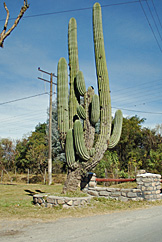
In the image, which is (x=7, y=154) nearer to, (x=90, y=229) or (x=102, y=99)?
(x=102, y=99)

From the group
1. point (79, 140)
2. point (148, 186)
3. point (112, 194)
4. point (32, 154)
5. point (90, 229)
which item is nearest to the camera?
point (90, 229)

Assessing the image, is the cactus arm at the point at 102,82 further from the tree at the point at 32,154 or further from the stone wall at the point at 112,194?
the tree at the point at 32,154

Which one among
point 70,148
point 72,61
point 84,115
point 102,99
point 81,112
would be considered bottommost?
point 70,148

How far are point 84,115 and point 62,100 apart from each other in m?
1.25

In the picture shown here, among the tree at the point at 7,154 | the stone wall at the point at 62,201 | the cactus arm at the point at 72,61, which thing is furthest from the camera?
the tree at the point at 7,154

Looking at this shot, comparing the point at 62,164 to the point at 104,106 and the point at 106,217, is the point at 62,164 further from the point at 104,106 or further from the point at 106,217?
the point at 106,217

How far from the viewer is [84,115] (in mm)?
9828

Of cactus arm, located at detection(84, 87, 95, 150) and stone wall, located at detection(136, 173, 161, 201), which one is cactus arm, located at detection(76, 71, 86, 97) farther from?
stone wall, located at detection(136, 173, 161, 201)

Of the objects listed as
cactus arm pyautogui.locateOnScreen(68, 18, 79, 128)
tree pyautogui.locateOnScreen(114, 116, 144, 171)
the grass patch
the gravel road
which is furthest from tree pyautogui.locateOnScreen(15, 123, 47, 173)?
the gravel road

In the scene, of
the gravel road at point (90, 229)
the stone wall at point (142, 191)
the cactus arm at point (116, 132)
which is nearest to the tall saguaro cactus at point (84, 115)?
the cactus arm at point (116, 132)

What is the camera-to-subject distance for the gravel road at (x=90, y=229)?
500cm

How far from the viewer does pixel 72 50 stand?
10914mm

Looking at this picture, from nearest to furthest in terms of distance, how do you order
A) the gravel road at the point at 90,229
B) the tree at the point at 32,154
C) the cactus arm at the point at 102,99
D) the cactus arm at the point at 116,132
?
the gravel road at the point at 90,229 → the cactus arm at the point at 102,99 → the cactus arm at the point at 116,132 → the tree at the point at 32,154

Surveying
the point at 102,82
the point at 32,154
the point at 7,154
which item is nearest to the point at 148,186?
the point at 102,82
